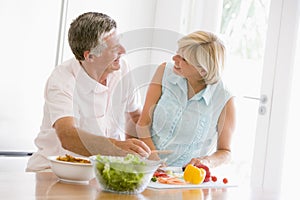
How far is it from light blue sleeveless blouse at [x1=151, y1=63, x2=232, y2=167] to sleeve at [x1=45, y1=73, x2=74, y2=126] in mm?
425

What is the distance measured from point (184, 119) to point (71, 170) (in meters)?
0.86

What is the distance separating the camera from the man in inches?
75.3

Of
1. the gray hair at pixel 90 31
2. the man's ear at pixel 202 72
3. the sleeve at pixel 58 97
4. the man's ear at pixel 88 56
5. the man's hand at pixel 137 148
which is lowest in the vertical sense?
the man's hand at pixel 137 148

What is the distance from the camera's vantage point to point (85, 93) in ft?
6.79

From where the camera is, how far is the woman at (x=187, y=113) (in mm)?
2182

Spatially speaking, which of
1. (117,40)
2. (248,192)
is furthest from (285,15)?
(248,192)

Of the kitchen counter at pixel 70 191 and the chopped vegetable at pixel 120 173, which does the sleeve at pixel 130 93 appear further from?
the chopped vegetable at pixel 120 173

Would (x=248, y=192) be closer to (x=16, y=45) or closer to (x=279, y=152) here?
(x=279, y=152)

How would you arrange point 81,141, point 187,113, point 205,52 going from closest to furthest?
point 81,141 → point 205,52 → point 187,113

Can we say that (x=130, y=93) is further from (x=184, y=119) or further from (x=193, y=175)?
(x=193, y=175)

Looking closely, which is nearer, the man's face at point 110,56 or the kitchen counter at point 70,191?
the kitchen counter at point 70,191

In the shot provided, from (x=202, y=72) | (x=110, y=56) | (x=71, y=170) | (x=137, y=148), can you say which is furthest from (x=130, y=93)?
(x=71, y=170)

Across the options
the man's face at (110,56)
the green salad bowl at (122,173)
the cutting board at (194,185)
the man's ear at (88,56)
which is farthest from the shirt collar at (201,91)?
the green salad bowl at (122,173)

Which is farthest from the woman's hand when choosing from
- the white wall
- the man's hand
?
the white wall
